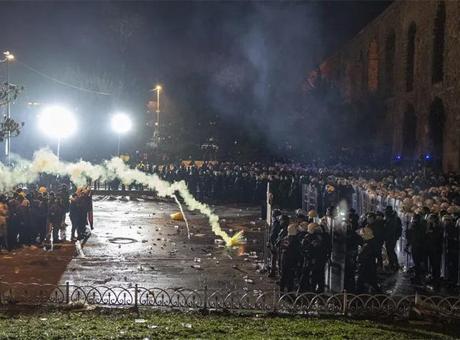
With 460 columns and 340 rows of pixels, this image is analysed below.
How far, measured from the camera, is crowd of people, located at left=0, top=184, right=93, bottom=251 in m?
16.7

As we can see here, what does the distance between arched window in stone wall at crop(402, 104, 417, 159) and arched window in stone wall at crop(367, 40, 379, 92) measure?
1009cm

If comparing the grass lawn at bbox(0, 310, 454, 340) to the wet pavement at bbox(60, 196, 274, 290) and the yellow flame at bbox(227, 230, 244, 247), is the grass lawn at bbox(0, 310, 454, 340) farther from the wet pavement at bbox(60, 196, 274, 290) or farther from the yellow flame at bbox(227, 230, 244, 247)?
the yellow flame at bbox(227, 230, 244, 247)

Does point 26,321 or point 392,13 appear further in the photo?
point 392,13

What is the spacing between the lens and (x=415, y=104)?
37344 millimetres

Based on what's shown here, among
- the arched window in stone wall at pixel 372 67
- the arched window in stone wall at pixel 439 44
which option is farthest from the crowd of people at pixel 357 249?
the arched window in stone wall at pixel 372 67

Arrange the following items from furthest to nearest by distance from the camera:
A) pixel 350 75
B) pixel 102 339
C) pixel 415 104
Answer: pixel 350 75 < pixel 415 104 < pixel 102 339

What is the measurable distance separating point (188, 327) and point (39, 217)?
9.47m

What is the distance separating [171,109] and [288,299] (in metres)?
39.3

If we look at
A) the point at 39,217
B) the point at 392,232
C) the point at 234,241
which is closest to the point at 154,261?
the point at 234,241

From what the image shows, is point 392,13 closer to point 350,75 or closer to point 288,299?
point 350,75

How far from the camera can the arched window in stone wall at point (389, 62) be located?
4450cm

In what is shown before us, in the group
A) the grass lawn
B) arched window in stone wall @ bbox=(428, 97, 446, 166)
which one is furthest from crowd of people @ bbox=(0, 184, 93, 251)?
arched window in stone wall @ bbox=(428, 97, 446, 166)

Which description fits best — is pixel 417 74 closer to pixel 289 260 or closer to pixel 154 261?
pixel 154 261

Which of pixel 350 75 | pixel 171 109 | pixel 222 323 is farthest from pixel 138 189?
pixel 350 75
